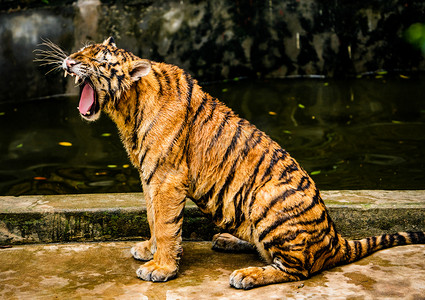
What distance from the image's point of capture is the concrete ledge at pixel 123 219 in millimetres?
4395

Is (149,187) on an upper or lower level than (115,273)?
upper

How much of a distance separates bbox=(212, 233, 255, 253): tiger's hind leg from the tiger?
360mm

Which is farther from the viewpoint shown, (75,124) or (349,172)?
(75,124)

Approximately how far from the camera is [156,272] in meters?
3.79

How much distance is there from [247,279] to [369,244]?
3.12ft

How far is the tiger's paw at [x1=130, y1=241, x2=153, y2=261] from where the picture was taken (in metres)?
4.16

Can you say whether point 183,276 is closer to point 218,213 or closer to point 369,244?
point 218,213

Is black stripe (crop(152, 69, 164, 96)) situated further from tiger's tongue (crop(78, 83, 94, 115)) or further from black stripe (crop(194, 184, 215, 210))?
black stripe (crop(194, 184, 215, 210))

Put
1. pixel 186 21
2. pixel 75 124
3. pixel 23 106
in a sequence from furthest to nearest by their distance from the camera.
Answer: pixel 186 21
pixel 23 106
pixel 75 124

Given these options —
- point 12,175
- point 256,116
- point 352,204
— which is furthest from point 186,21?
point 352,204

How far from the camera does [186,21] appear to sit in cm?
1074

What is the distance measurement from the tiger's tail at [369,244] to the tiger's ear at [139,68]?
1.68 metres

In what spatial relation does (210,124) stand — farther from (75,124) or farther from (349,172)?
(75,124)

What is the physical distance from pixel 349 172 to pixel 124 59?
A: 3730 mm
